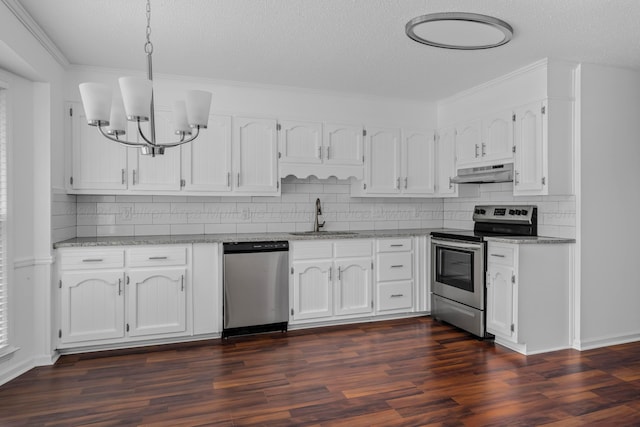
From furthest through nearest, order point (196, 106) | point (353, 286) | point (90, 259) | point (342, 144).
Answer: point (342, 144) < point (353, 286) < point (90, 259) < point (196, 106)

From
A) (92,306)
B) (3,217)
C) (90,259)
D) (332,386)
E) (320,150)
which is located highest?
(320,150)

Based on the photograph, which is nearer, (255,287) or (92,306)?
(92,306)

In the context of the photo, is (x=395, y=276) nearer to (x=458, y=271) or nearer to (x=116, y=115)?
(x=458, y=271)

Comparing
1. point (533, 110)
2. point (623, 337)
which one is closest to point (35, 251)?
point (533, 110)

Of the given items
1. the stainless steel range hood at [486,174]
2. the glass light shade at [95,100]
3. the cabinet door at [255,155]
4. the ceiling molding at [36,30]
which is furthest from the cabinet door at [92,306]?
the stainless steel range hood at [486,174]

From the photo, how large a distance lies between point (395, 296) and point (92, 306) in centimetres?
279

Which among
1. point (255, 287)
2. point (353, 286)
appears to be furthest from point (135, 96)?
point (353, 286)

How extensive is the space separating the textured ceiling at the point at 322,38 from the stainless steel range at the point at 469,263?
52.5 inches

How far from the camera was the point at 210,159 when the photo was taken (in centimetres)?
420

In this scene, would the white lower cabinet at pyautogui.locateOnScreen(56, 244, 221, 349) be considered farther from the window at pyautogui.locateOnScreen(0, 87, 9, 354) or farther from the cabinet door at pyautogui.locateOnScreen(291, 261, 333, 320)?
the cabinet door at pyautogui.locateOnScreen(291, 261, 333, 320)

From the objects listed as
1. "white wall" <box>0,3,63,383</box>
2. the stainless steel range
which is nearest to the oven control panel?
the stainless steel range

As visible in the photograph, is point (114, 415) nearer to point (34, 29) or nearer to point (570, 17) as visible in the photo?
point (34, 29)

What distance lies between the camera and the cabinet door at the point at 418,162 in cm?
494

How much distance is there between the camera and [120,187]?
3.94 metres
